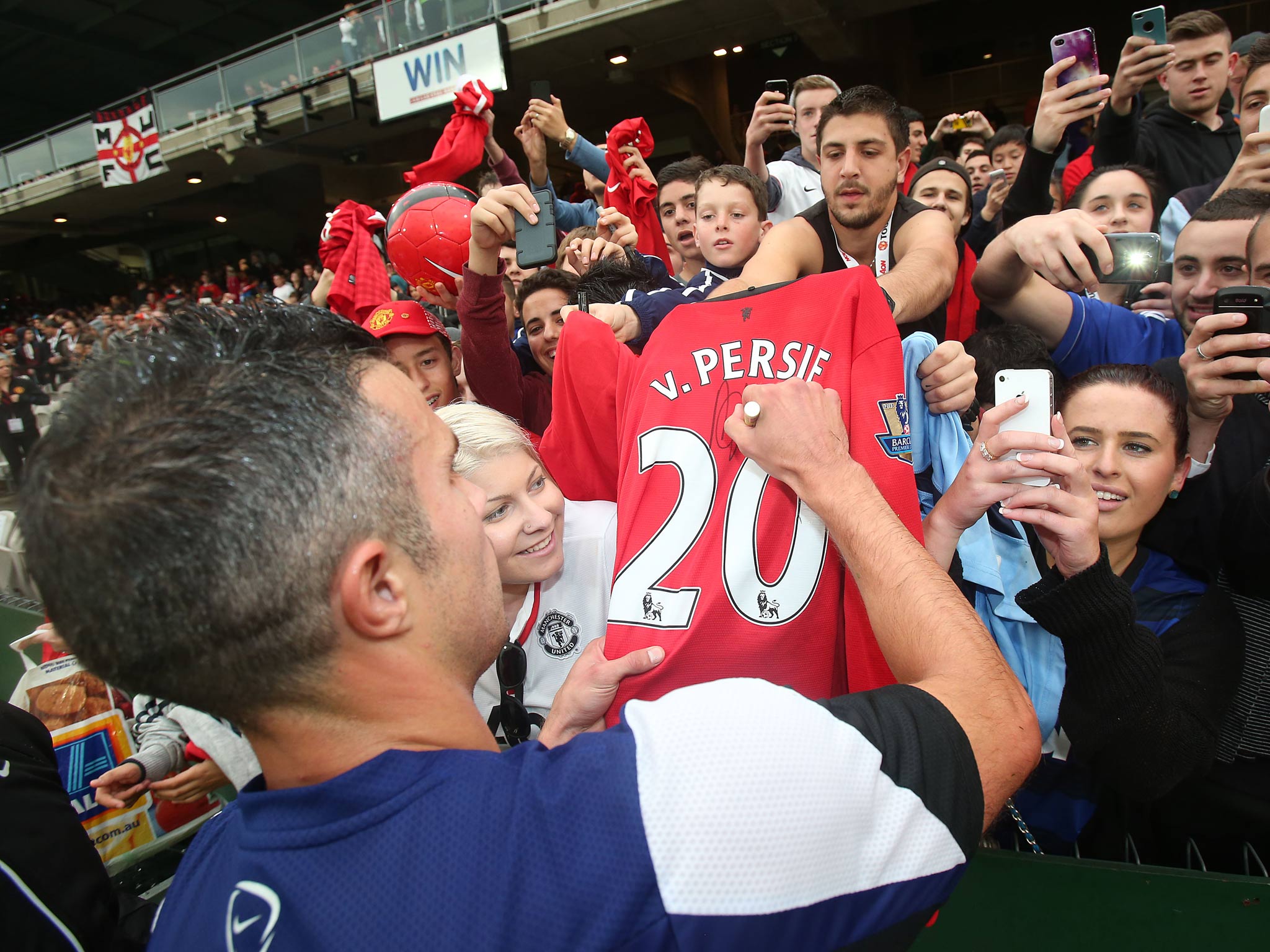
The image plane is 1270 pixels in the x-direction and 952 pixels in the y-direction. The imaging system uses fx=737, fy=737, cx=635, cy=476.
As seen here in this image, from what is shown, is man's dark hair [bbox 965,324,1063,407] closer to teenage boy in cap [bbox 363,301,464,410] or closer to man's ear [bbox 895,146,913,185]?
man's ear [bbox 895,146,913,185]

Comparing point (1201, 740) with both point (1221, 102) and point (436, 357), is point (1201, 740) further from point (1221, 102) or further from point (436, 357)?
point (1221, 102)

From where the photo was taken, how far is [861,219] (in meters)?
2.65

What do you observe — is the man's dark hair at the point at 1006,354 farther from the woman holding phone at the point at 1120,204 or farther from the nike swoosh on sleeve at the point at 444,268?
the nike swoosh on sleeve at the point at 444,268

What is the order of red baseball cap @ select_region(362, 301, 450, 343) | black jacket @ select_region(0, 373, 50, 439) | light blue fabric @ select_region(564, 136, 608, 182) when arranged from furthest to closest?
1. black jacket @ select_region(0, 373, 50, 439)
2. light blue fabric @ select_region(564, 136, 608, 182)
3. red baseball cap @ select_region(362, 301, 450, 343)

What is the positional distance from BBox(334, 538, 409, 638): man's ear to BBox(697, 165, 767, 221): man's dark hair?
2.82m

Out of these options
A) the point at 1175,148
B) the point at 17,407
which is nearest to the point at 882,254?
the point at 1175,148

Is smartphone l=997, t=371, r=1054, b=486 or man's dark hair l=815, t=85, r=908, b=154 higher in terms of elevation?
man's dark hair l=815, t=85, r=908, b=154

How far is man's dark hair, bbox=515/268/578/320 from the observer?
10.5 feet

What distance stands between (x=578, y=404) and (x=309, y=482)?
1.07 m

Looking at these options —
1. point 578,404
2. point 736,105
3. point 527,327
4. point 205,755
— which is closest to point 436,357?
point 527,327

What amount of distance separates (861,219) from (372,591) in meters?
2.33

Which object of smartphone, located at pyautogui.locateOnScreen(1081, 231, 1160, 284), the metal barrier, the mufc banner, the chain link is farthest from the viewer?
the mufc banner

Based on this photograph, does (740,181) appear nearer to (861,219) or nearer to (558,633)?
(861,219)


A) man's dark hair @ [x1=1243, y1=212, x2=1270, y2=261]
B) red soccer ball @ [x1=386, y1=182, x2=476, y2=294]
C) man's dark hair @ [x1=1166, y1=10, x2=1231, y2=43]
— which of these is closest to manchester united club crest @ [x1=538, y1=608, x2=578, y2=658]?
red soccer ball @ [x1=386, y1=182, x2=476, y2=294]
